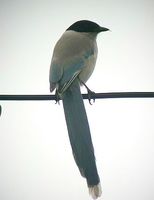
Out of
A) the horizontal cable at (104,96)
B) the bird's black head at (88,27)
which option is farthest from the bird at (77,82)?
the horizontal cable at (104,96)

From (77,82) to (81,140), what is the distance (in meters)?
0.68

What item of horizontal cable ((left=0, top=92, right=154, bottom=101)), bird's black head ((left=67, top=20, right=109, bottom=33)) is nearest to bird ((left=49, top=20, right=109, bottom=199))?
bird's black head ((left=67, top=20, right=109, bottom=33))

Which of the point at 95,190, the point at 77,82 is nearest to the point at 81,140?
the point at 95,190

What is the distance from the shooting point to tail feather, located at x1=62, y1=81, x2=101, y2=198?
285 cm

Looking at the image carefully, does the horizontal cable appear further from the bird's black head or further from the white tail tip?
the bird's black head

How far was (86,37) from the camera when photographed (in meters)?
4.14

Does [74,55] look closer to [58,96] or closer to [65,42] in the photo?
[65,42]

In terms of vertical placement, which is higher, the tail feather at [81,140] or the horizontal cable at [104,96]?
the horizontal cable at [104,96]

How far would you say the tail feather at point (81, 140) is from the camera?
2.85 meters

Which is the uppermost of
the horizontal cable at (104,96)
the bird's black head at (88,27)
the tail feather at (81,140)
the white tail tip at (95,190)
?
the bird's black head at (88,27)

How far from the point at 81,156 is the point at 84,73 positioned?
1072mm

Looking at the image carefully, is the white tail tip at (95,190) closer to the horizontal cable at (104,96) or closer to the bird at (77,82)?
the bird at (77,82)

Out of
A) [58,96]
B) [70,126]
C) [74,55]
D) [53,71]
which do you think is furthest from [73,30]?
[70,126]

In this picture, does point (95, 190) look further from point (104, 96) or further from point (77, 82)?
point (77, 82)
